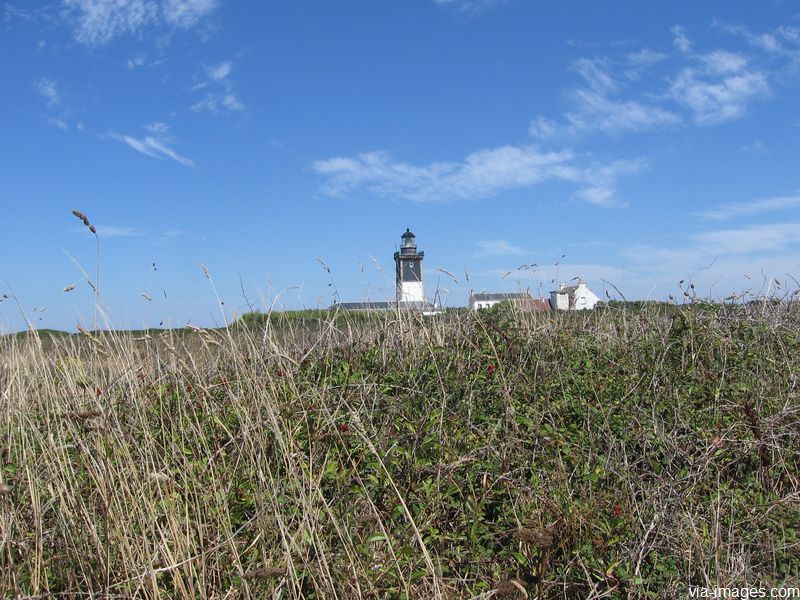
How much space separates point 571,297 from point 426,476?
4319 millimetres

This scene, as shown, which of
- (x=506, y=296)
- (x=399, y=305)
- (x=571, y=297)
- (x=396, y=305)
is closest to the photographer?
(x=399, y=305)

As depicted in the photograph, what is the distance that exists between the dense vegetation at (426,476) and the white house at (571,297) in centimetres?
192

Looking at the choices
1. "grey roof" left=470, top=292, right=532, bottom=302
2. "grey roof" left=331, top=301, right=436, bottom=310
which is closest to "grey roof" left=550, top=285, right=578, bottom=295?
"grey roof" left=470, top=292, right=532, bottom=302

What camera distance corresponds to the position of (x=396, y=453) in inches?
147

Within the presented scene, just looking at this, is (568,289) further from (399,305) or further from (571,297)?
(399,305)

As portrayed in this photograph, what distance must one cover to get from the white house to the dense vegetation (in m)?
1.92

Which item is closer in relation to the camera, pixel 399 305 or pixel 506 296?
pixel 399 305

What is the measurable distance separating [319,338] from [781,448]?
134 inches

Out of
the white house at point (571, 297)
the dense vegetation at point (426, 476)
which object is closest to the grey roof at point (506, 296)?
the white house at point (571, 297)

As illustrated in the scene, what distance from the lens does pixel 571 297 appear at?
7.39m

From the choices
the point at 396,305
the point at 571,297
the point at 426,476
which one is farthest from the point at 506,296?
the point at 426,476

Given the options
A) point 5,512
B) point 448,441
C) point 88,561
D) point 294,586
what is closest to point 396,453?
point 448,441

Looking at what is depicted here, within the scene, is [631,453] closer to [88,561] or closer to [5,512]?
[88,561]

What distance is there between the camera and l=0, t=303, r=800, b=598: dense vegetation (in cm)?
275
